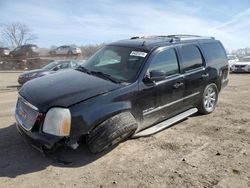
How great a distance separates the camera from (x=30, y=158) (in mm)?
4520

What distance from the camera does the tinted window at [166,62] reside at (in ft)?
17.7

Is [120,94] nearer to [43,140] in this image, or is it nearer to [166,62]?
[43,140]

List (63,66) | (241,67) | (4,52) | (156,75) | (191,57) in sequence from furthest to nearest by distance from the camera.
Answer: (4,52)
(241,67)
(63,66)
(191,57)
(156,75)

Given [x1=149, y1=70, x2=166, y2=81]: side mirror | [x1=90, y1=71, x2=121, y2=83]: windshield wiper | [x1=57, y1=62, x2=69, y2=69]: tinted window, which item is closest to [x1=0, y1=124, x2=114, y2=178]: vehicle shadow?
[x1=90, y1=71, x2=121, y2=83]: windshield wiper

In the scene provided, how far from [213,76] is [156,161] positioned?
3.39 meters

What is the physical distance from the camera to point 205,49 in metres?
6.95

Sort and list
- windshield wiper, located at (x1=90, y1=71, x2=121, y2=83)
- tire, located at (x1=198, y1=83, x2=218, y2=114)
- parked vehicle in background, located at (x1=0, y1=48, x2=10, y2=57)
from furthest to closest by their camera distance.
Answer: parked vehicle in background, located at (x1=0, y1=48, x2=10, y2=57), tire, located at (x1=198, y1=83, x2=218, y2=114), windshield wiper, located at (x1=90, y1=71, x2=121, y2=83)

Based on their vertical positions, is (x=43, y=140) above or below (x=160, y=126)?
above

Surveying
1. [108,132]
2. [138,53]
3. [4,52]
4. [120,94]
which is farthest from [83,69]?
[4,52]

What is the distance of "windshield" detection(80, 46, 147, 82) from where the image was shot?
5.15m

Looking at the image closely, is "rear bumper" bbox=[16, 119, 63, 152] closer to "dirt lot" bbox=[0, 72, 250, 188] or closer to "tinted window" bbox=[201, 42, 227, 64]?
"dirt lot" bbox=[0, 72, 250, 188]

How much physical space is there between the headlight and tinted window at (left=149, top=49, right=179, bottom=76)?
6.19 ft

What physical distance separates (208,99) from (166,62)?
2018 mm

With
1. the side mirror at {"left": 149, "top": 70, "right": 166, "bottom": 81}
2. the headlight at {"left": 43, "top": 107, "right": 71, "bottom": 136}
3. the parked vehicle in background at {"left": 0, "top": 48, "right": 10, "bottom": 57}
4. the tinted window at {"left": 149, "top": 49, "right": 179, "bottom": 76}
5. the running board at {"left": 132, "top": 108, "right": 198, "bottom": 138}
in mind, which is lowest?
the parked vehicle in background at {"left": 0, "top": 48, "right": 10, "bottom": 57}
